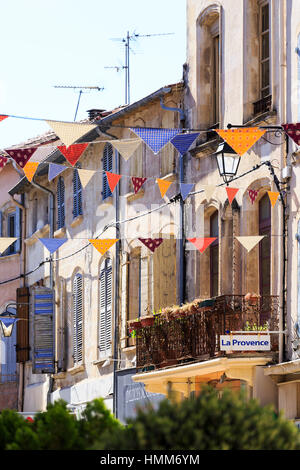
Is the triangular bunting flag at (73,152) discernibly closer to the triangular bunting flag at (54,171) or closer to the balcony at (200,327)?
the triangular bunting flag at (54,171)

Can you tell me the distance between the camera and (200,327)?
18.6 m

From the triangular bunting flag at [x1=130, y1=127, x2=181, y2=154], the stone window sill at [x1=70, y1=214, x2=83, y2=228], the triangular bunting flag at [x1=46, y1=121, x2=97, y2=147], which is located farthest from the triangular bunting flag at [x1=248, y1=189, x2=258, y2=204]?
the stone window sill at [x1=70, y1=214, x2=83, y2=228]

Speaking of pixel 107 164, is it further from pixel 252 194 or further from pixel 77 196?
pixel 252 194

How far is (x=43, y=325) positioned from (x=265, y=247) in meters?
9.75

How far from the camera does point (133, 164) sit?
2398 centimetres

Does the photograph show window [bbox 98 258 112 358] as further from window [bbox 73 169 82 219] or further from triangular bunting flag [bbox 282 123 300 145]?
triangular bunting flag [bbox 282 123 300 145]

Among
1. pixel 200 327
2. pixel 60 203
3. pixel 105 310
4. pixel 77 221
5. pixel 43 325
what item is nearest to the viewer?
pixel 200 327

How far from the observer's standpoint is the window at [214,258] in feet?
68.2

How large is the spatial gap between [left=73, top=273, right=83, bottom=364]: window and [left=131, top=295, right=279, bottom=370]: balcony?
5.43 meters

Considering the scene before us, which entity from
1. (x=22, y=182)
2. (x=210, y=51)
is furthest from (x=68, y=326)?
(x=210, y=51)

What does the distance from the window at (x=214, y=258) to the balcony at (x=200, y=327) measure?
130 centimetres

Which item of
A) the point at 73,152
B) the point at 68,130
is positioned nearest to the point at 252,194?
the point at 73,152

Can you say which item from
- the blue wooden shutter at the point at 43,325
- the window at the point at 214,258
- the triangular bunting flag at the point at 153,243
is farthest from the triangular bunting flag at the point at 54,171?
the blue wooden shutter at the point at 43,325

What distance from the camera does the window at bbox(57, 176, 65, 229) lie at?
27938 millimetres
